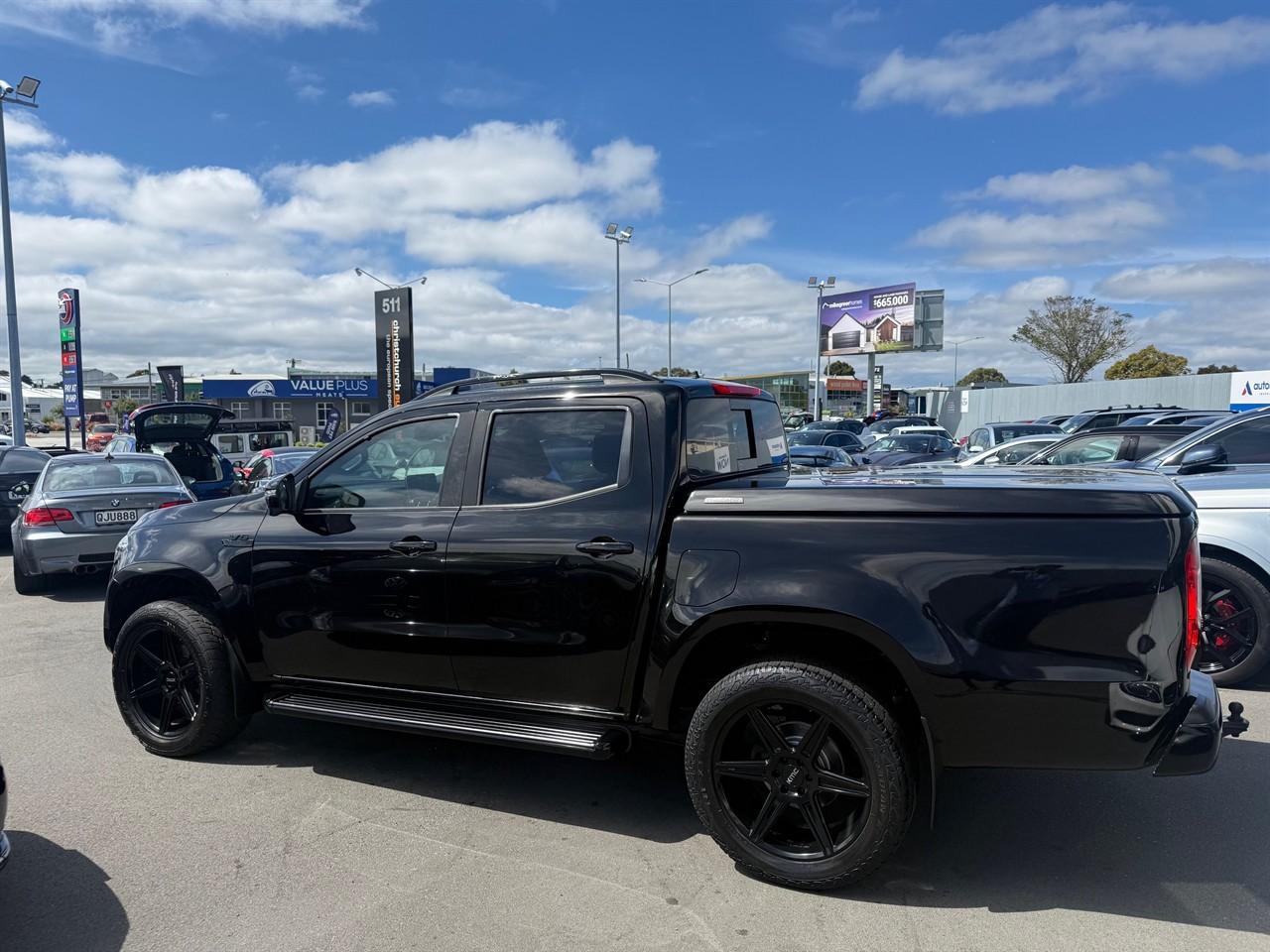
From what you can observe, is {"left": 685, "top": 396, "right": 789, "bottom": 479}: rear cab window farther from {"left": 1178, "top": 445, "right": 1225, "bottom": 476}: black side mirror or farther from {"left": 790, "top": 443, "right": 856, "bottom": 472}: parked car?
{"left": 790, "top": 443, "right": 856, "bottom": 472}: parked car

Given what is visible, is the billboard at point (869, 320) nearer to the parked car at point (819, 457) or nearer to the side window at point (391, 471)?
the parked car at point (819, 457)

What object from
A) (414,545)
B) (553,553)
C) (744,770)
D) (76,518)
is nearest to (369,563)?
(414,545)

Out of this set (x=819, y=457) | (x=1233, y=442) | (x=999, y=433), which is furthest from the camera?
(x=999, y=433)

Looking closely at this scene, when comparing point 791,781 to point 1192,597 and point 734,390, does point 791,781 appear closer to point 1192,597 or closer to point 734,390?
point 1192,597

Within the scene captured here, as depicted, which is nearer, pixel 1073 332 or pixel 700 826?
pixel 700 826

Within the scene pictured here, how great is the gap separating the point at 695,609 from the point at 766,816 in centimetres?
84

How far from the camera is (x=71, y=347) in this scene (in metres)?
21.8

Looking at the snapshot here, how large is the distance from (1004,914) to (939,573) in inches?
50.4

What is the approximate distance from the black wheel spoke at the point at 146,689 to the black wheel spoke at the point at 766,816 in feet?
10.7

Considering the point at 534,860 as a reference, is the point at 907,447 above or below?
above

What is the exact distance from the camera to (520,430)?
3951 mm

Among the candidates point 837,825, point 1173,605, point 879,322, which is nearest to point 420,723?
point 837,825

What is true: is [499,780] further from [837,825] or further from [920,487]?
[920,487]

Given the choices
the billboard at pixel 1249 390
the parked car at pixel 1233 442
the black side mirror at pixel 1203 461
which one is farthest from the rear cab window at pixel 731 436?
the billboard at pixel 1249 390
